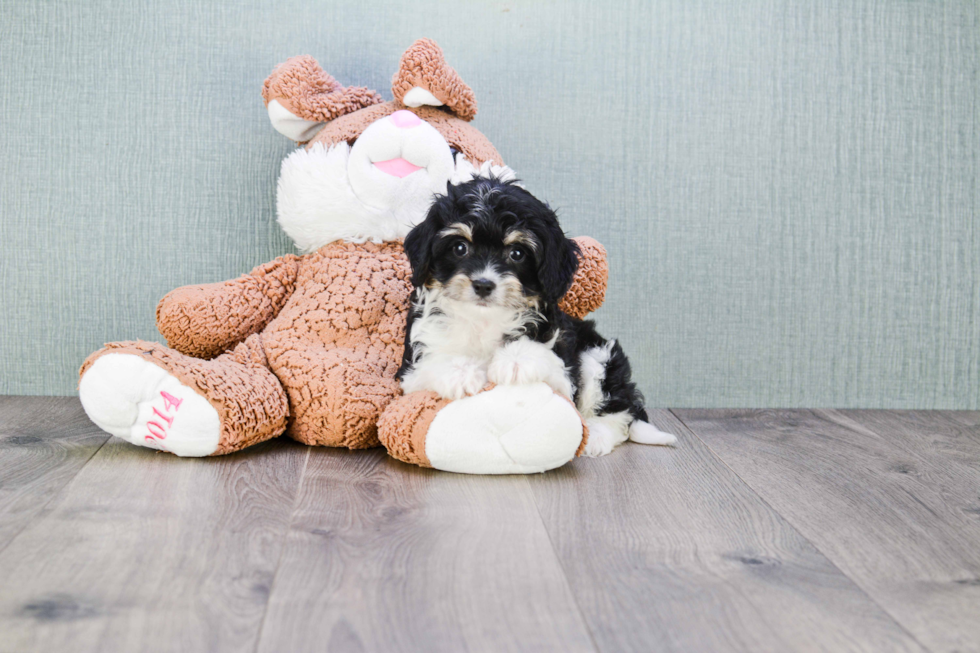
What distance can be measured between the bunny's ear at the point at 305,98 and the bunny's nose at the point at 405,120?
0.25 metres

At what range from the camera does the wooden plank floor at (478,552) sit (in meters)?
1.04

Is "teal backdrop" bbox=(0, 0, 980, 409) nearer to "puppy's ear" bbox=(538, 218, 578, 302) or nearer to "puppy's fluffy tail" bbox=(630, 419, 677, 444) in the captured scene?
"puppy's fluffy tail" bbox=(630, 419, 677, 444)

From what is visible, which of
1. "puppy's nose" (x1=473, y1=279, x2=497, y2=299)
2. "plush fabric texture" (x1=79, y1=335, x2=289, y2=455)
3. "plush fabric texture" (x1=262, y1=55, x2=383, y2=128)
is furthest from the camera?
"plush fabric texture" (x1=262, y1=55, x2=383, y2=128)

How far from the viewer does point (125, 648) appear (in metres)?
0.97

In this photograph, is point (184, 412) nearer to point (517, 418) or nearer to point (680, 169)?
point (517, 418)

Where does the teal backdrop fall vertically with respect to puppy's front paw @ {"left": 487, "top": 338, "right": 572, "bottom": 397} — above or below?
above

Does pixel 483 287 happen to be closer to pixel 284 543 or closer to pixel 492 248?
pixel 492 248

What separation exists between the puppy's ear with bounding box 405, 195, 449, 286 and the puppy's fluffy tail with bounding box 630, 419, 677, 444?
0.78 meters

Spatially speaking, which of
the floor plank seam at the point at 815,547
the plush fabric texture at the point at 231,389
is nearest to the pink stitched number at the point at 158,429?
the plush fabric texture at the point at 231,389

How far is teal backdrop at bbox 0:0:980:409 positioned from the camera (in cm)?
246

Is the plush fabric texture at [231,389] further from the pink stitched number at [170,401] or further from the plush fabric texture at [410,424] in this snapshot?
the plush fabric texture at [410,424]

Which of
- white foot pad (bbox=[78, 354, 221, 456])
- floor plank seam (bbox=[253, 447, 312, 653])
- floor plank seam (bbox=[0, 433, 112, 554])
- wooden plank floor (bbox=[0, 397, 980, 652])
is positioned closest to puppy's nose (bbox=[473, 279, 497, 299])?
wooden plank floor (bbox=[0, 397, 980, 652])

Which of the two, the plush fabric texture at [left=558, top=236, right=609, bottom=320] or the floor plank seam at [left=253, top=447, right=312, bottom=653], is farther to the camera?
the plush fabric texture at [left=558, top=236, right=609, bottom=320]

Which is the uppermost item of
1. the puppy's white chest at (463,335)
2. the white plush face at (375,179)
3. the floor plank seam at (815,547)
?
the white plush face at (375,179)
